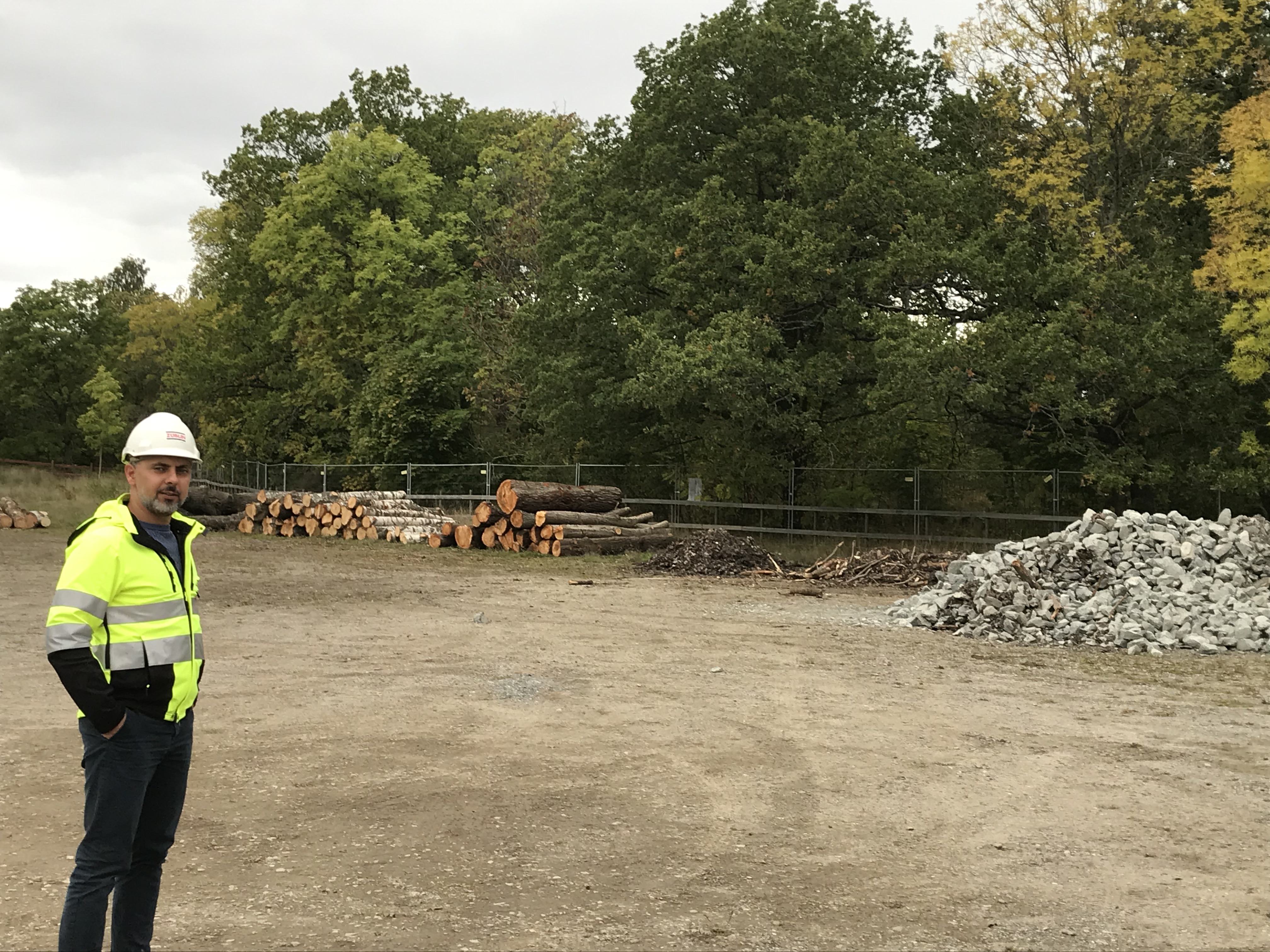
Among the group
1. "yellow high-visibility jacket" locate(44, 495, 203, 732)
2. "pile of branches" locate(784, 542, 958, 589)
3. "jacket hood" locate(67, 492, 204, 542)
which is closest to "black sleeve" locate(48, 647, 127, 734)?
"yellow high-visibility jacket" locate(44, 495, 203, 732)

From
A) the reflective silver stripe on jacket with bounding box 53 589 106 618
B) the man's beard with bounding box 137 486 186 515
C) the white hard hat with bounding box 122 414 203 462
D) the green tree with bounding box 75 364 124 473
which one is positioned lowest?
the reflective silver stripe on jacket with bounding box 53 589 106 618

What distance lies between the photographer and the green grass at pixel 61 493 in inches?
1234

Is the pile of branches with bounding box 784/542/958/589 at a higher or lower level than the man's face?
lower

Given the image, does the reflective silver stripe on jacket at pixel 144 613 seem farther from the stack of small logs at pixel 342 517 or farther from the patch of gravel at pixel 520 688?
the stack of small logs at pixel 342 517

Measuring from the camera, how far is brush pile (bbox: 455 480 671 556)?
23156 mm

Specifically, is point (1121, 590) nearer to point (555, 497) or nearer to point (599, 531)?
point (599, 531)

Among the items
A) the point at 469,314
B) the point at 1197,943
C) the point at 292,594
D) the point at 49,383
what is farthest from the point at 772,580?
the point at 49,383

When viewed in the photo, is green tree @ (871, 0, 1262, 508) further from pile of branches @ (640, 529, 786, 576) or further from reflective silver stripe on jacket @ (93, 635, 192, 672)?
reflective silver stripe on jacket @ (93, 635, 192, 672)

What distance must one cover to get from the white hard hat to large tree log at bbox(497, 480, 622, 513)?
19187 mm

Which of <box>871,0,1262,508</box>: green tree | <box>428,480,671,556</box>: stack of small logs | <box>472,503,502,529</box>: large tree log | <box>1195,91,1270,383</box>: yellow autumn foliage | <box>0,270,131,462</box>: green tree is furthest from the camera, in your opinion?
<box>0,270,131,462</box>: green tree

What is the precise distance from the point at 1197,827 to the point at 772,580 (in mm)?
13607

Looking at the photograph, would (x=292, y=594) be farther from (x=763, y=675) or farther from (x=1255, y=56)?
(x=1255, y=56)

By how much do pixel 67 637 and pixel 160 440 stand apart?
688 mm

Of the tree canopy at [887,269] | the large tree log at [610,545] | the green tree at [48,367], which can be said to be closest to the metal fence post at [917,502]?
the tree canopy at [887,269]
